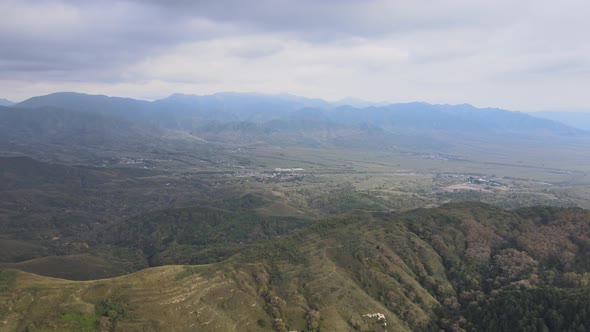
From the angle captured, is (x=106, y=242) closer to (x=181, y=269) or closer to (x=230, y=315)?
(x=181, y=269)

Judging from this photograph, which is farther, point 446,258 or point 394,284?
point 446,258

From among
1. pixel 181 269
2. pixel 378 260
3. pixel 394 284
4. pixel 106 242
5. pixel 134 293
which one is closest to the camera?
pixel 134 293

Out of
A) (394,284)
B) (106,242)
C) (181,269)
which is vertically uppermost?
(181,269)

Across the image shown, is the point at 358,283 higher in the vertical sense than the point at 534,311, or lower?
lower

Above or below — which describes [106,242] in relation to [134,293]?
below

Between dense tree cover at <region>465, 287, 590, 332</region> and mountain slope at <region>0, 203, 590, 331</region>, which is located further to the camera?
dense tree cover at <region>465, 287, 590, 332</region>

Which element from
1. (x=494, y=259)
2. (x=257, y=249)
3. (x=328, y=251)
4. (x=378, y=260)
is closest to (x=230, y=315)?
(x=257, y=249)

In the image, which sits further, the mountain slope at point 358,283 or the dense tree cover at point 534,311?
the dense tree cover at point 534,311

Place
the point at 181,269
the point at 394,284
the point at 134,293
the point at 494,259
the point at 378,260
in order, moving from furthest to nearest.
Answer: the point at 494,259
the point at 378,260
the point at 394,284
the point at 181,269
the point at 134,293

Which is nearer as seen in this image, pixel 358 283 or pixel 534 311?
pixel 534 311

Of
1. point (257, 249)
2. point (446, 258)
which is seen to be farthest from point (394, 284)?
point (257, 249)
